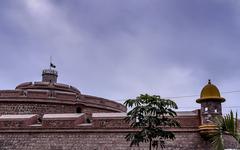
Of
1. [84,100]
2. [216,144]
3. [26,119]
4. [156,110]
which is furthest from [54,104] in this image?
[216,144]

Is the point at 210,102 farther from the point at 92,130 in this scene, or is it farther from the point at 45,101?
the point at 45,101

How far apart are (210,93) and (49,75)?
14.6m

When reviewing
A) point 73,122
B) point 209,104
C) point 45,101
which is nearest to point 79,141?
point 73,122

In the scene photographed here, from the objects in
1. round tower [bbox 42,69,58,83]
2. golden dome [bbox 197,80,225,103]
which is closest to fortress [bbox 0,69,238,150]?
golden dome [bbox 197,80,225,103]

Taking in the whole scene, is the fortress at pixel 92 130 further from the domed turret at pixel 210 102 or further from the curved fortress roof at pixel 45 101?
the curved fortress roof at pixel 45 101

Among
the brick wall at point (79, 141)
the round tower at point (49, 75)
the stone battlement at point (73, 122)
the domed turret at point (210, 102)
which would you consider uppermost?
the round tower at point (49, 75)

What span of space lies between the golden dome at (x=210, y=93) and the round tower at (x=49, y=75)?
13956 mm

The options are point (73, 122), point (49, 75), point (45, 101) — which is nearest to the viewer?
point (73, 122)

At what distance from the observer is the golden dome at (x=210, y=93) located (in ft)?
54.1

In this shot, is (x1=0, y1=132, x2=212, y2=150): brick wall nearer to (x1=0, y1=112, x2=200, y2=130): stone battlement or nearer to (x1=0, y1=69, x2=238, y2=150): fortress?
(x1=0, y1=69, x2=238, y2=150): fortress

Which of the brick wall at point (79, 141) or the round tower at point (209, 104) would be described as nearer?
the round tower at point (209, 104)

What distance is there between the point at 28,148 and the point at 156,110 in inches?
303

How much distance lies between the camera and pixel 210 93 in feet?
54.6

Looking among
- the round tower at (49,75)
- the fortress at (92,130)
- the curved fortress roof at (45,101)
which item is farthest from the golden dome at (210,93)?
the round tower at (49,75)
